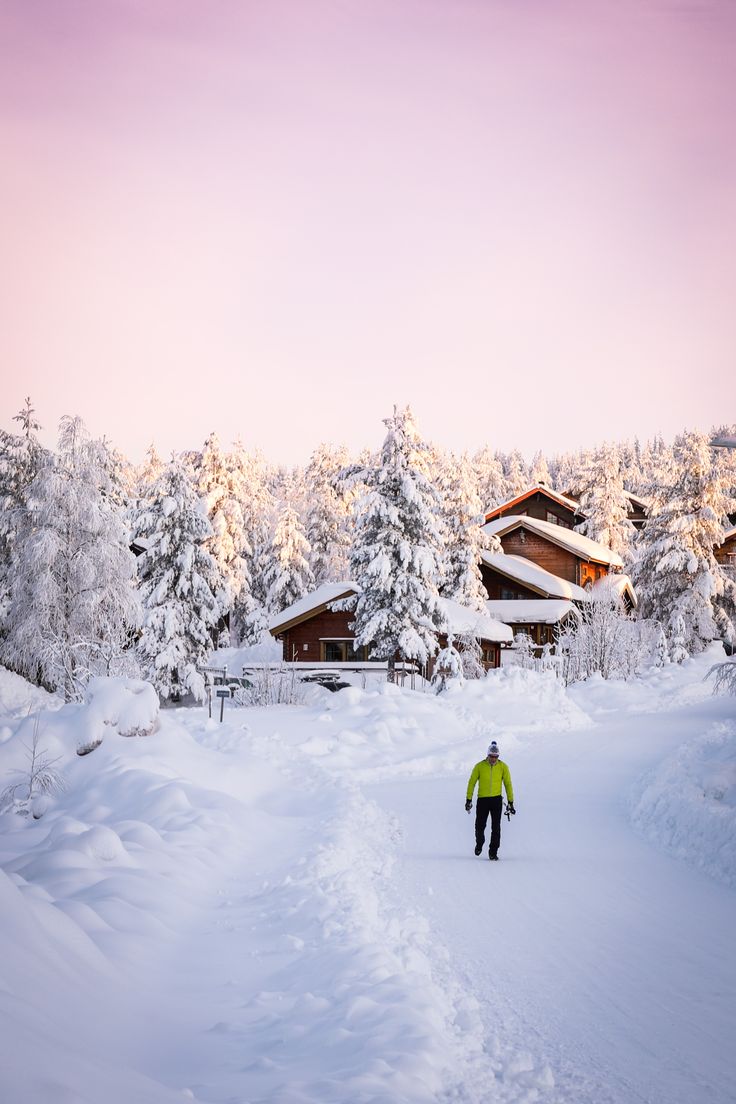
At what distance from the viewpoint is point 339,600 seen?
3338 cm

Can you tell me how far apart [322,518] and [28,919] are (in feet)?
Result: 143

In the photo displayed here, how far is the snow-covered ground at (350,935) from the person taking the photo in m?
4.38

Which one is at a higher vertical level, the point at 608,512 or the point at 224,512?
the point at 608,512

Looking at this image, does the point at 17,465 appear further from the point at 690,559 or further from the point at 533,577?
the point at 690,559

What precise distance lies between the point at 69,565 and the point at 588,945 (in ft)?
75.5

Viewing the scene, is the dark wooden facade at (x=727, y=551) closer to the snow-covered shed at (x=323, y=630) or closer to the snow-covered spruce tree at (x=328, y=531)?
the snow-covered shed at (x=323, y=630)

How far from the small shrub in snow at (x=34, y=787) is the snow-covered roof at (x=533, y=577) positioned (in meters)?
31.4

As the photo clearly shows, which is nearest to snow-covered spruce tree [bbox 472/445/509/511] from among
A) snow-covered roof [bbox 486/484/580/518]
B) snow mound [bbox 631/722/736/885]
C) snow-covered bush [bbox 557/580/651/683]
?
snow-covered roof [bbox 486/484/580/518]

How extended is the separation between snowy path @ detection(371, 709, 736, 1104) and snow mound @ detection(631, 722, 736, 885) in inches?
12.9

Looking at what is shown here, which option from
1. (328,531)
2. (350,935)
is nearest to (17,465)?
(328,531)

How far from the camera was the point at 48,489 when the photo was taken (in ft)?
83.9

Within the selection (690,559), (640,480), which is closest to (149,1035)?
(690,559)

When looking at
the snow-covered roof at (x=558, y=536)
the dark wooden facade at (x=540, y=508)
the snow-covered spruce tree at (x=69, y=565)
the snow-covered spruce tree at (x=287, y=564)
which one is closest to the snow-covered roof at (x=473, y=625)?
the snow-covered roof at (x=558, y=536)

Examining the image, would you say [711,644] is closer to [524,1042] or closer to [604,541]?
[604,541]
